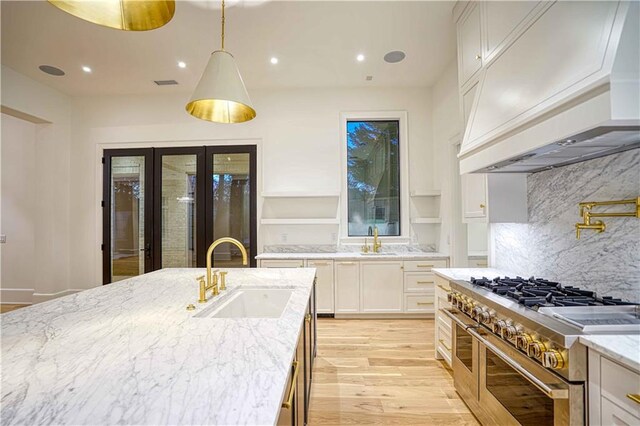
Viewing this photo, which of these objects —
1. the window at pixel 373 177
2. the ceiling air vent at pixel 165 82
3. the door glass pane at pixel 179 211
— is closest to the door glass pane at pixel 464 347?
the window at pixel 373 177

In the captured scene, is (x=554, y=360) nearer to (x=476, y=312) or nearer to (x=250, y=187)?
(x=476, y=312)

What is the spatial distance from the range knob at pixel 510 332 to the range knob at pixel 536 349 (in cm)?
11

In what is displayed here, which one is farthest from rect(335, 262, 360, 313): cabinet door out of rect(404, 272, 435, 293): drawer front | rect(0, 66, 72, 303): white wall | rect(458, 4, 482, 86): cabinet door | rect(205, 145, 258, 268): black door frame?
rect(0, 66, 72, 303): white wall

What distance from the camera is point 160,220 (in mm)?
4609

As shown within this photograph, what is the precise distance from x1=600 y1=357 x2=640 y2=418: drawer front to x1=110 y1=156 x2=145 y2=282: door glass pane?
5.29 meters

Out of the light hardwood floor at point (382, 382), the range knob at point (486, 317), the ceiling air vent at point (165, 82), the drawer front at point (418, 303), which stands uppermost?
the ceiling air vent at point (165, 82)

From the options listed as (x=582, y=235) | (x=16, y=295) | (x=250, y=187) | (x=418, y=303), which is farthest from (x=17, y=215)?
(x=582, y=235)

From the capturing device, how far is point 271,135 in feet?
14.9

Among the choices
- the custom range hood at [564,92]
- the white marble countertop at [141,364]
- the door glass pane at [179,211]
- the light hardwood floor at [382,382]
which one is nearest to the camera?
the white marble countertop at [141,364]

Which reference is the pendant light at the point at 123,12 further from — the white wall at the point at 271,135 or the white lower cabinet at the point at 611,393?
the white wall at the point at 271,135

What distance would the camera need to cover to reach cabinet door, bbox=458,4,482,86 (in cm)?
244

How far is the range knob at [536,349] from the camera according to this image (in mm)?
1220

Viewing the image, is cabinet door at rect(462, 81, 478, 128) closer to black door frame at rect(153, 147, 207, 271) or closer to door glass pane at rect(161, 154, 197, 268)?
black door frame at rect(153, 147, 207, 271)

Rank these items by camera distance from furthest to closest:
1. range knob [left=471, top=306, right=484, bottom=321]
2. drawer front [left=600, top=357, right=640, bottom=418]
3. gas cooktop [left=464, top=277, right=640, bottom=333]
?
range knob [left=471, top=306, right=484, bottom=321] < gas cooktop [left=464, top=277, right=640, bottom=333] < drawer front [left=600, top=357, right=640, bottom=418]
